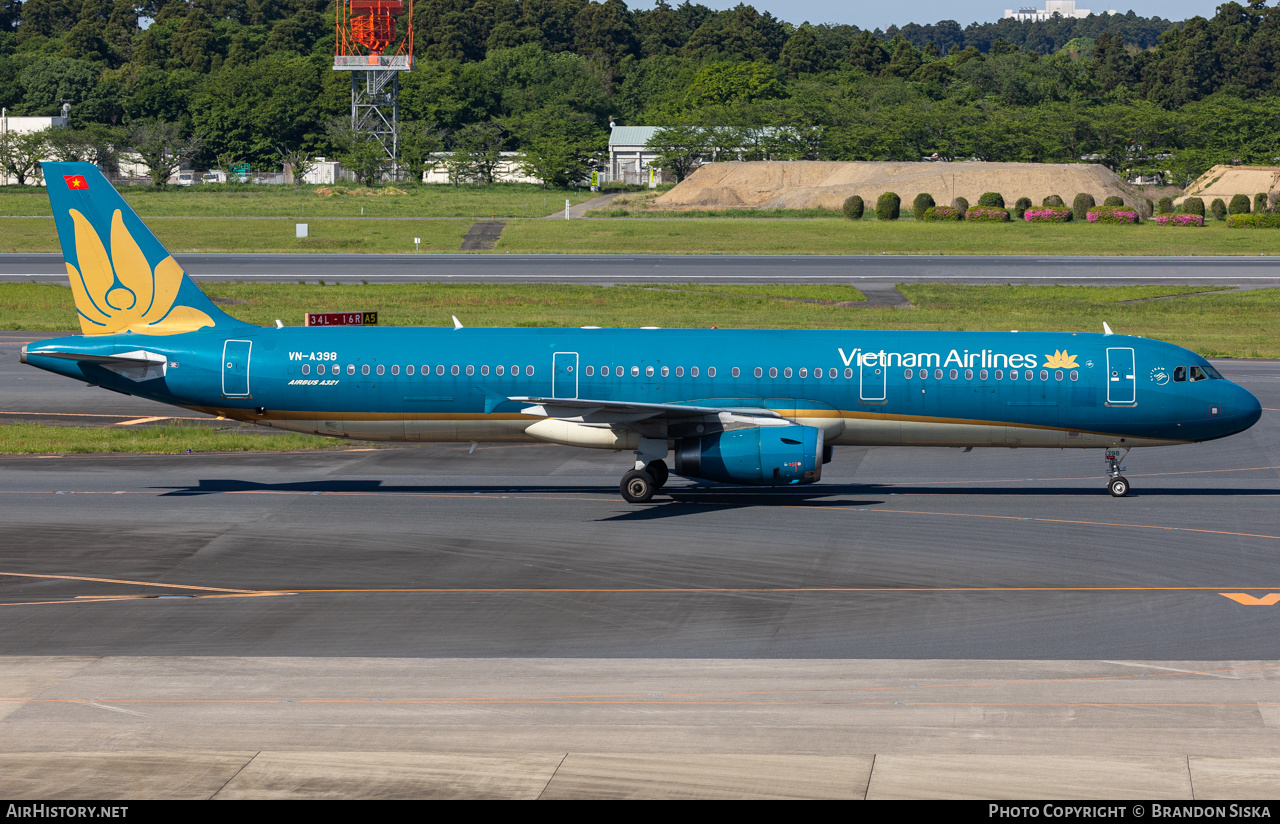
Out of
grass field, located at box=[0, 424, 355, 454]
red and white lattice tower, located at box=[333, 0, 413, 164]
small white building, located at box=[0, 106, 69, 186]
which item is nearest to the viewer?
grass field, located at box=[0, 424, 355, 454]

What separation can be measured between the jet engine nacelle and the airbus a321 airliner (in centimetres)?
52

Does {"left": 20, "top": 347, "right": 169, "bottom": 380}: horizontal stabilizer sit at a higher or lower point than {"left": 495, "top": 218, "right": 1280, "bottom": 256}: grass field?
lower

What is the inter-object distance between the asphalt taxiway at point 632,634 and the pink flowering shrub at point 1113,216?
97.5m

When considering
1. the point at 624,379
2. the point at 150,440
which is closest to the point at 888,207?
the point at 150,440

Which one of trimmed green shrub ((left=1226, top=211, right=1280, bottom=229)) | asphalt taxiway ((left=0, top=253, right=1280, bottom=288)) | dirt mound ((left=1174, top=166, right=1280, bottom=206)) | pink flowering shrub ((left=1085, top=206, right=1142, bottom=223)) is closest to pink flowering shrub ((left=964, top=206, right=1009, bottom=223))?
pink flowering shrub ((left=1085, top=206, right=1142, bottom=223))

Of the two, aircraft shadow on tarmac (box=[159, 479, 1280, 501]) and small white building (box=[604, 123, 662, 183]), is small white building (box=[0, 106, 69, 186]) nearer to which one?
small white building (box=[604, 123, 662, 183])

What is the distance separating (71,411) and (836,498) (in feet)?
96.2

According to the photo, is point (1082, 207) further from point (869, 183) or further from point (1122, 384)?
point (1122, 384)

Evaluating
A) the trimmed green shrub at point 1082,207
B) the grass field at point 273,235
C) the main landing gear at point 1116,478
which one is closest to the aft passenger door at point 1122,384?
the main landing gear at point 1116,478

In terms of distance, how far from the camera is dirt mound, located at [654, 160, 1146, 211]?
145000 mm

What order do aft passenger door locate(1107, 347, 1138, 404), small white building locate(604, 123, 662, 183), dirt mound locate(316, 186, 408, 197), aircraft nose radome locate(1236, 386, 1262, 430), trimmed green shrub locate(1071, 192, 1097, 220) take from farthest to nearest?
small white building locate(604, 123, 662, 183) → dirt mound locate(316, 186, 408, 197) → trimmed green shrub locate(1071, 192, 1097, 220) → aft passenger door locate(1107, 347, 1138, 404) → aircraft nose radome locate(1236, 386, 1262, 430)

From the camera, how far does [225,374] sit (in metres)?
34.6
